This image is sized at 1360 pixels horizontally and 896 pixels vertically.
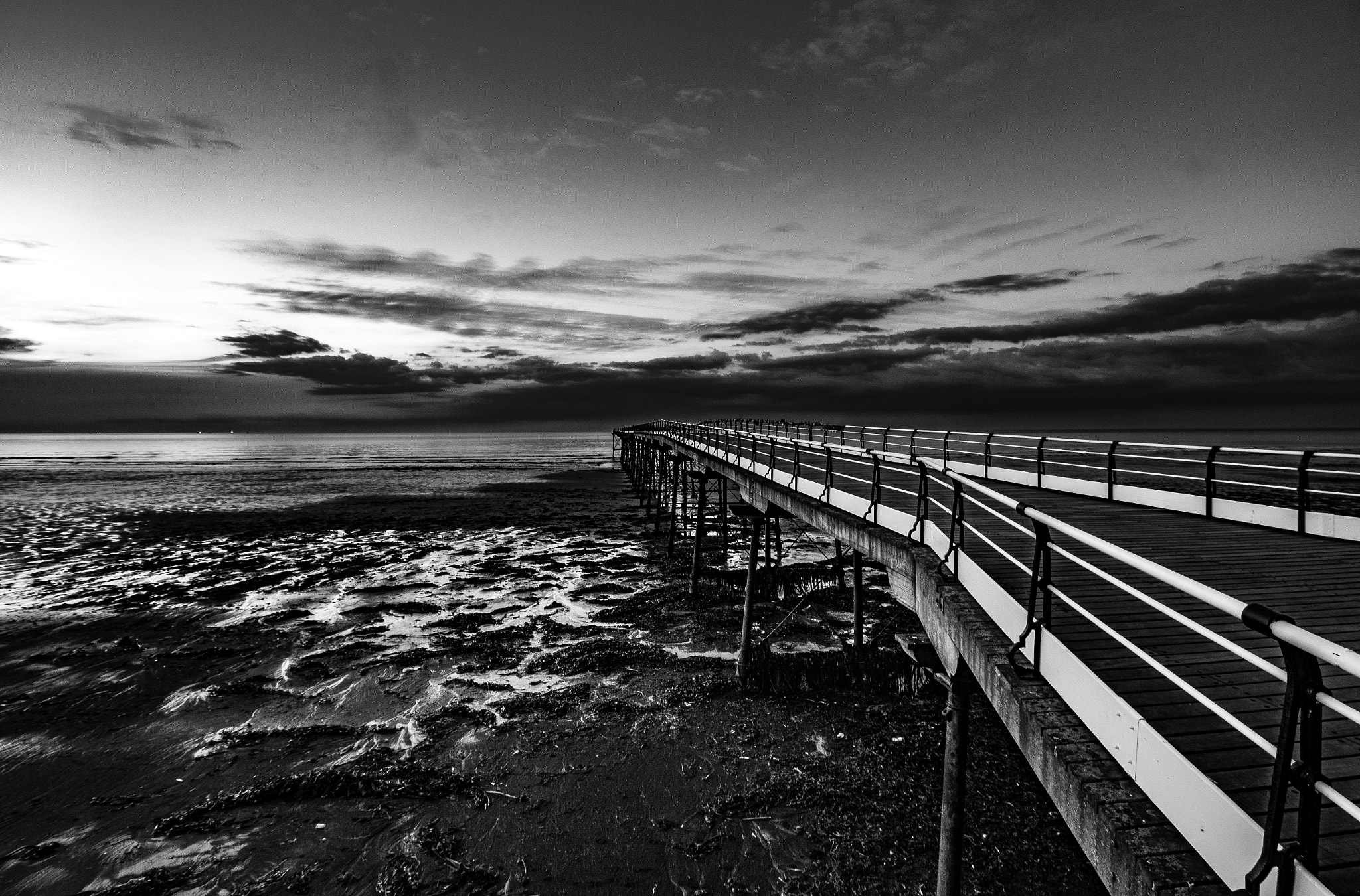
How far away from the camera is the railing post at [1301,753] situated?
211cm

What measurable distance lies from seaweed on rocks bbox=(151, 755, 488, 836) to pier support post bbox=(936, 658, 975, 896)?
18.0ft

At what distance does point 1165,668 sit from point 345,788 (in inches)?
363

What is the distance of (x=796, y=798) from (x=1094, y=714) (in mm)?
5291

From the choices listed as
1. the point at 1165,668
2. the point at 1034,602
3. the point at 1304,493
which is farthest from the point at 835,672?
the point at 1165,668

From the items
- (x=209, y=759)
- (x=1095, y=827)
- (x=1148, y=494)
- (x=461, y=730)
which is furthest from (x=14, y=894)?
(x=1148, y=494)

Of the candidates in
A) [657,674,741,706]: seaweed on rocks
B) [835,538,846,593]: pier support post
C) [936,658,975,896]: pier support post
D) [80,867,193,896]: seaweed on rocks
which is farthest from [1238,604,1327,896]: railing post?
[835,538,846,593]: pier support post

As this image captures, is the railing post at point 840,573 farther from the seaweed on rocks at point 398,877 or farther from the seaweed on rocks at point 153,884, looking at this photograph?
the seaweed on rocks at point 153,884

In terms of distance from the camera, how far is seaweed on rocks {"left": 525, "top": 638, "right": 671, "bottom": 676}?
12.7m

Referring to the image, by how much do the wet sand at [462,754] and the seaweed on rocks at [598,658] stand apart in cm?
8

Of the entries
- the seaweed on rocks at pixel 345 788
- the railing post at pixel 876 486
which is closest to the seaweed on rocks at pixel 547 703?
the seaweed on rocks at pixel 345 788

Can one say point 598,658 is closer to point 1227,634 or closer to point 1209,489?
point 1227,634

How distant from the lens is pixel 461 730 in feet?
33.5

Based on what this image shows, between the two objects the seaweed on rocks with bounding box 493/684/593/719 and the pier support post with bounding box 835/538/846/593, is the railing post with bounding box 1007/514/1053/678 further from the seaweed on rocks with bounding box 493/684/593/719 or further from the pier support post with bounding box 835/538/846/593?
the pier support post with bounding box 835/538/846/593

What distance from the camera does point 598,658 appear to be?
13.1 meters
